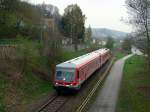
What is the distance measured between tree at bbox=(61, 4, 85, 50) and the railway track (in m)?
50.1

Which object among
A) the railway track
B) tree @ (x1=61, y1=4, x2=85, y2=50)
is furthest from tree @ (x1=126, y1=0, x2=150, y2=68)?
tree @ (x1=61, y1=4, x2=85, y2=50)

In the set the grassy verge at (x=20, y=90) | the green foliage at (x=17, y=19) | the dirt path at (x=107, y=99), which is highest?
the green foliage at (x=17, y=19)

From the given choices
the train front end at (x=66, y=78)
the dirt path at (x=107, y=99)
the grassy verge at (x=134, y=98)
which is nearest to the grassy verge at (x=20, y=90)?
the train front end at (x=66, y=78)

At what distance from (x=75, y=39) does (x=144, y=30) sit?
41.7 m

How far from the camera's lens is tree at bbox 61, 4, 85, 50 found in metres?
75.9

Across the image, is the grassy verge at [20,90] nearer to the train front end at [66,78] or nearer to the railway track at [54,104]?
the railway track at [54,104]

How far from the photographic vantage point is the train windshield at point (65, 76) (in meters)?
25.7

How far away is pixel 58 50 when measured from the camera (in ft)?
116

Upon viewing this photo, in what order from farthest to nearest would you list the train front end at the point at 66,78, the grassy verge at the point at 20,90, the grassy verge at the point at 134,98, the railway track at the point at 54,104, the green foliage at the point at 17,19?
1. the green foliage at the point at 17,19
2. the train front end at the point at 66,78
3. the grassy verge at the point at 20,90
4. the railway track at the point at 54,104
5. the grassy verge at the point at 134,98

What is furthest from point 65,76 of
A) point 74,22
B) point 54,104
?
point 74,22

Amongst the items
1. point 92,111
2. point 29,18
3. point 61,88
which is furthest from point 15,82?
point 29,18

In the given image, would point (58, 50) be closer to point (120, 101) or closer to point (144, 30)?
point (144, 30)

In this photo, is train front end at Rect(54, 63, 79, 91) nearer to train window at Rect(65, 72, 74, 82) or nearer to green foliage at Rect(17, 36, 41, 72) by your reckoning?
train window at Rect(65, 72, 74, 82)

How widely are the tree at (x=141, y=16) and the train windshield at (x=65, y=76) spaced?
40.0ft
